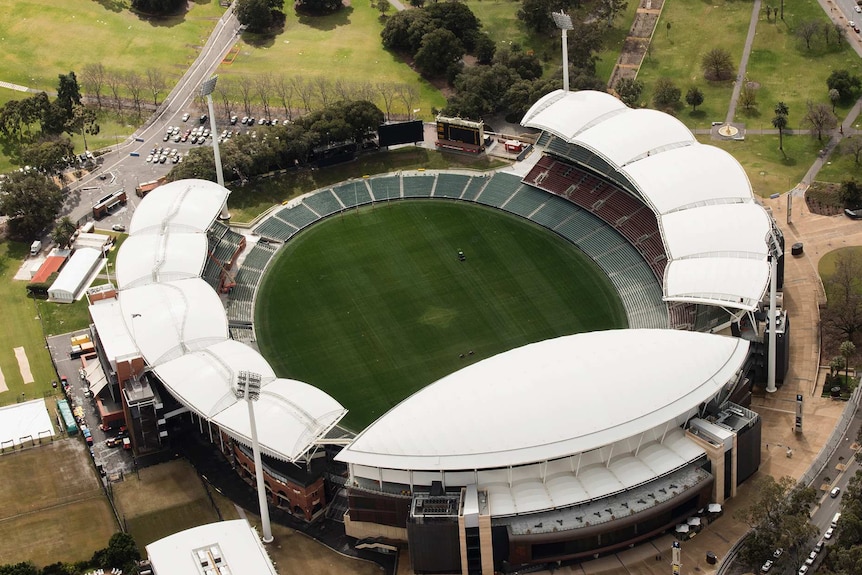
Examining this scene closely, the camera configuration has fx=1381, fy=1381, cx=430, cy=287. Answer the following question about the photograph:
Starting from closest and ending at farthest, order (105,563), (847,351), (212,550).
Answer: (212,550) < (105,563) < (847,351)

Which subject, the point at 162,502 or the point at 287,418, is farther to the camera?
the point at 162,502

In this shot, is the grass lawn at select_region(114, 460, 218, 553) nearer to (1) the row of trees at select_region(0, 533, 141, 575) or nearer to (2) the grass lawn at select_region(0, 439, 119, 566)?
(2) the grass lawn at select_region(0, 439, 119, 566)

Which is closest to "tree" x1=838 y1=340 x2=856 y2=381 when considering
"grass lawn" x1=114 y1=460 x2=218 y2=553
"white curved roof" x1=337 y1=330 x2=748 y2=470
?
"white curved roof" x1=337 y1=330 x2=748 y2=470

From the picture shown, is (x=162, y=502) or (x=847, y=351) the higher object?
(x=847, y=351)

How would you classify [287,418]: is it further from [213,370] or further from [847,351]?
[847,351]

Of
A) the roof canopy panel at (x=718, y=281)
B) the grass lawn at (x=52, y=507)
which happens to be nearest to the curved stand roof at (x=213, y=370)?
the grass lawn at (x=52, y=507)

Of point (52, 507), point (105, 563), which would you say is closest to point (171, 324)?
point (52, 507)
